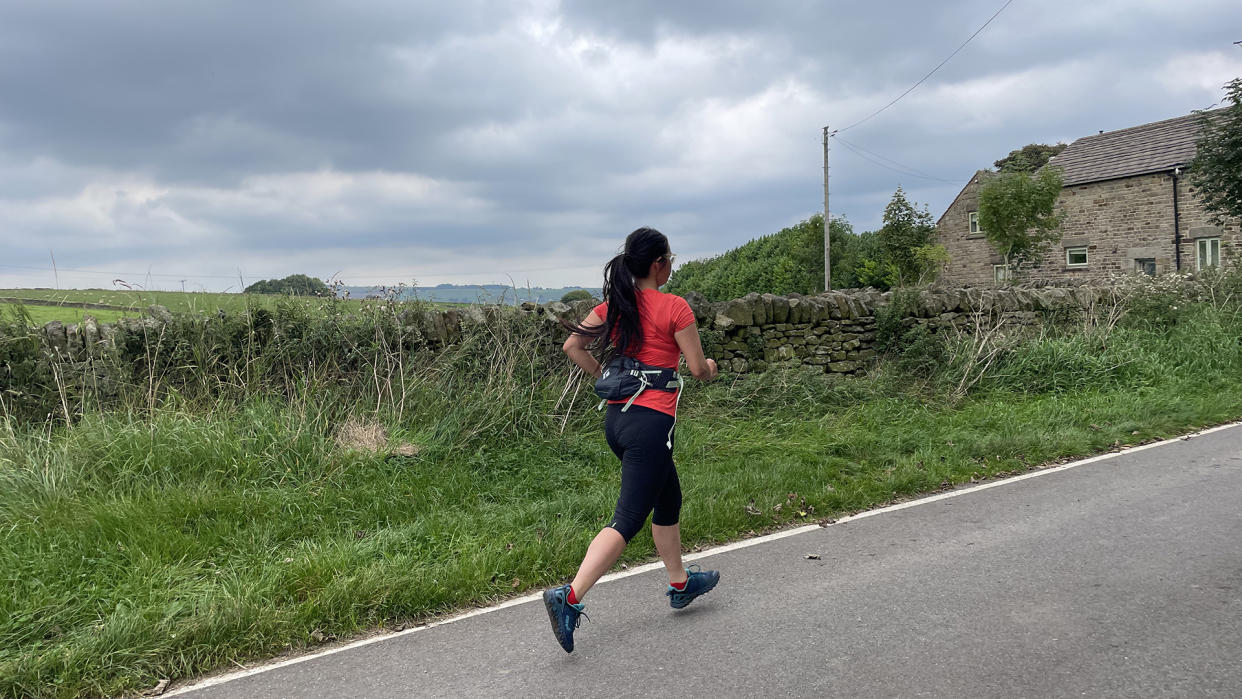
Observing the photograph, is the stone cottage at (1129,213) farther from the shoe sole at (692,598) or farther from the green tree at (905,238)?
the shoe sole at (692,598)

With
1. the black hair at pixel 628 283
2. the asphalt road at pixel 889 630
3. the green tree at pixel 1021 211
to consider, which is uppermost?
the green tree at pixel 1021 211

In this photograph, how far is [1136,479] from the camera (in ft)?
22.2

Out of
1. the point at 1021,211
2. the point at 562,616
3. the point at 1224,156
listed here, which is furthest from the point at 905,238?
the point at 562,616

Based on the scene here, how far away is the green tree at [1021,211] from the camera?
29.7m

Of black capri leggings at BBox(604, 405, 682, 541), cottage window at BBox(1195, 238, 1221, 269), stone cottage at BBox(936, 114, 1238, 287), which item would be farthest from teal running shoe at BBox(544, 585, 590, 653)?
cottage window at BBox(1195, 238, 1221, 269)

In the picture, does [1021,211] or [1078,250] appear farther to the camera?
[1078,250]

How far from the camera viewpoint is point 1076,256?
3161cm

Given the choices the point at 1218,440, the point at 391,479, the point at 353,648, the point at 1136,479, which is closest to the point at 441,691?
the point at 353,648

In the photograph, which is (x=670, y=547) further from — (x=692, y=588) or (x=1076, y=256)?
(x=1076, y=256)

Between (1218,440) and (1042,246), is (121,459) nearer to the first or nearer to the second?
(1218,440)

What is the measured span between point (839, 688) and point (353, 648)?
237 centimetres

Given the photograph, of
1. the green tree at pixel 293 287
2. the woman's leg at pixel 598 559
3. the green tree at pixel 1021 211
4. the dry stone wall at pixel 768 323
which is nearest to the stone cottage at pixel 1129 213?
the green tree at pixel 1021 211

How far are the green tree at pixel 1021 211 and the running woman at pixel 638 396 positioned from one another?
30850 mm

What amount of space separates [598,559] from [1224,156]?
2252 centimetres
